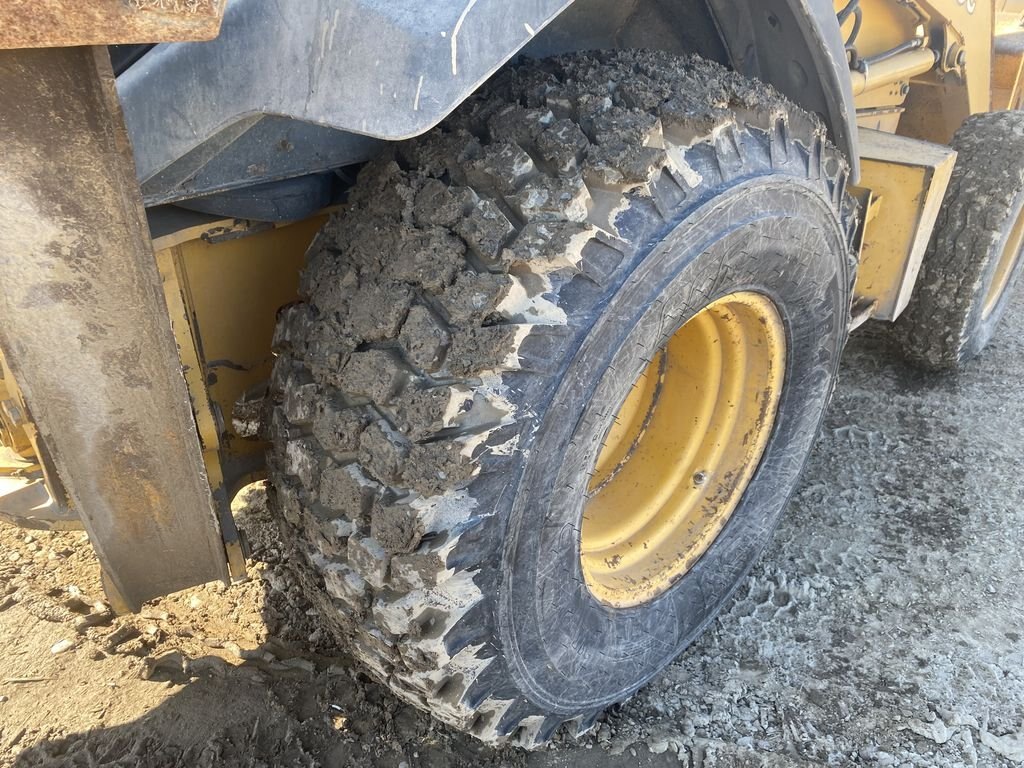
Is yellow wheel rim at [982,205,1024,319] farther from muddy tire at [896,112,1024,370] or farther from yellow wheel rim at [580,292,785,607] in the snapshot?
yellow wheel rim at [580,292,785,607]

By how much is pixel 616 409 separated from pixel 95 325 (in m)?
0.82

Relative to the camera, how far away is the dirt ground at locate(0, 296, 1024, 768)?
73.0 inches

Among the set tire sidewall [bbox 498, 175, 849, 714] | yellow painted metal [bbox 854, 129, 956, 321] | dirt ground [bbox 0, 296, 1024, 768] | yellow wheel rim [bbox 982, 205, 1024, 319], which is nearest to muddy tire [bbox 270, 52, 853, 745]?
tire sidewall [bbox 498, 175, 849, 714]

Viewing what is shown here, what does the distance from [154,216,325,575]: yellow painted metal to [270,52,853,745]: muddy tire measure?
0.46ft

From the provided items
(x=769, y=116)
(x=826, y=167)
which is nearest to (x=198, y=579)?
(x=769, y=116)

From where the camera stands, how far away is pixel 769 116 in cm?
154

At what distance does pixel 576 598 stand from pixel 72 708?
1.26 m

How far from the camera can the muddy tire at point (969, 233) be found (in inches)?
109

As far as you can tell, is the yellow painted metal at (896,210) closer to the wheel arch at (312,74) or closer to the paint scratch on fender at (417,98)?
the wheel arch at (312,74)

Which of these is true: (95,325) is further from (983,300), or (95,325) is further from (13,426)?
(983,300)

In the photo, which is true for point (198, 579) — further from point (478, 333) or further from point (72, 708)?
point (72, 708)

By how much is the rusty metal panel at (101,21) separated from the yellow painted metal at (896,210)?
2.04m

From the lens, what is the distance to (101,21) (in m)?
0.75

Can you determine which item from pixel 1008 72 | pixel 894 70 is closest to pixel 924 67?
pixel 894 70
